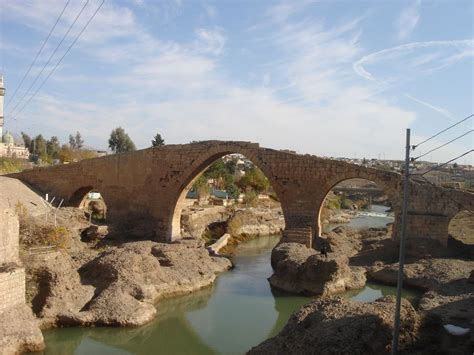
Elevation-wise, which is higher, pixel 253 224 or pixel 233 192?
pixel 233 192

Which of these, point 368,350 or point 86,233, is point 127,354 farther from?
point 86,233

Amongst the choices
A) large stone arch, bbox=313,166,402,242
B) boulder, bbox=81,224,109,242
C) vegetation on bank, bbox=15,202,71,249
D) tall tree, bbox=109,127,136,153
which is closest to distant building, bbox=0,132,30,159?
tall tree, bbox=109,127,136,153

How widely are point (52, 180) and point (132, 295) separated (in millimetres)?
13854

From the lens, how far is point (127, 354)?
8.97 m

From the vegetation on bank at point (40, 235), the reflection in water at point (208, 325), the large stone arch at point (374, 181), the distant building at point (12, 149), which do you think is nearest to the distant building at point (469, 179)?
the large stone arch at point (374, 181)

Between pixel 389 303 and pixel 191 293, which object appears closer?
pixel 389 303

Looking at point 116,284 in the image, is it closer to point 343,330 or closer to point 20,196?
point 343,330

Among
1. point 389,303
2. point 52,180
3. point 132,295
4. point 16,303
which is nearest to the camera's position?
point 389,303

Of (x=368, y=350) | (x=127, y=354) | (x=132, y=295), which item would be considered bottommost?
(x=127, y=354)

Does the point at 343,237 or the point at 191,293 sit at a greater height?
the point at 343,237

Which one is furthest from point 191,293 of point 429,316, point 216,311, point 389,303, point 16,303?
point 429,316

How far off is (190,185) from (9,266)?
1058 cm

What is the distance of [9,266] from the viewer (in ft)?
29.6

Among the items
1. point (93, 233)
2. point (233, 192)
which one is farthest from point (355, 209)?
point (93, 233)
